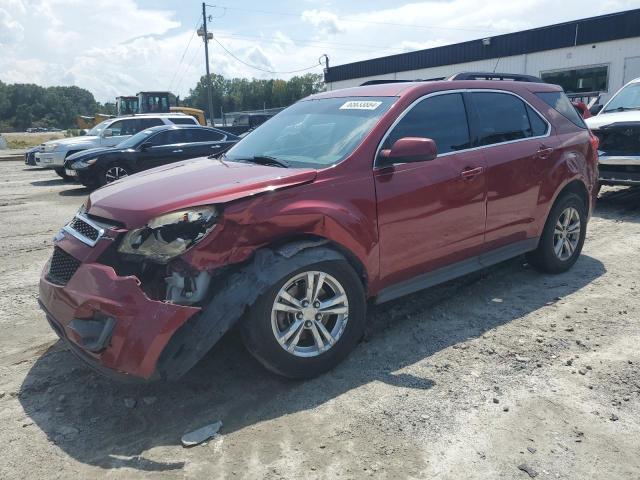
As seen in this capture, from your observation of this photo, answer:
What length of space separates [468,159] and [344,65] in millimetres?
36252

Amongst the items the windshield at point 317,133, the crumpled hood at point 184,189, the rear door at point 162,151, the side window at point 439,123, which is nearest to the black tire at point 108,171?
the rear door at point 162,151

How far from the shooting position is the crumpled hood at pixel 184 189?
301 centimetres

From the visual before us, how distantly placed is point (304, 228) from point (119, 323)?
1209 millimetres

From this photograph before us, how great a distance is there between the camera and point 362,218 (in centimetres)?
344

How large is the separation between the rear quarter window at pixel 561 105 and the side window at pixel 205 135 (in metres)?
8.93

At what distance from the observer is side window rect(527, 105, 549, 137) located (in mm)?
4754

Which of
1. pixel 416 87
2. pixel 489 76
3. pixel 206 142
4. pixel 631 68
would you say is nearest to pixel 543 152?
pixel 489 76

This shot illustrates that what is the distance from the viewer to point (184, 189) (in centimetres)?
→ 321

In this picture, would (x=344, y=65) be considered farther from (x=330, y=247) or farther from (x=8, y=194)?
(x=330, y=247)

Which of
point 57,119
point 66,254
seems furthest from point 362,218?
point 57,119

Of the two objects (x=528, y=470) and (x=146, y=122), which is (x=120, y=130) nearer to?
(x=146, y=122)

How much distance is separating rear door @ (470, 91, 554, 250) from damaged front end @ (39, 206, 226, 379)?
8.07ft

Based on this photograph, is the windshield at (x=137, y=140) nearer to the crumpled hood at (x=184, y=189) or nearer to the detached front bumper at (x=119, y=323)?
the crumpled hood at (x=184, y=189)

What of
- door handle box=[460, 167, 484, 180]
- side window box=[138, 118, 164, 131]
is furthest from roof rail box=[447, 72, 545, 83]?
side window box=[138, 118, 164, 131]
